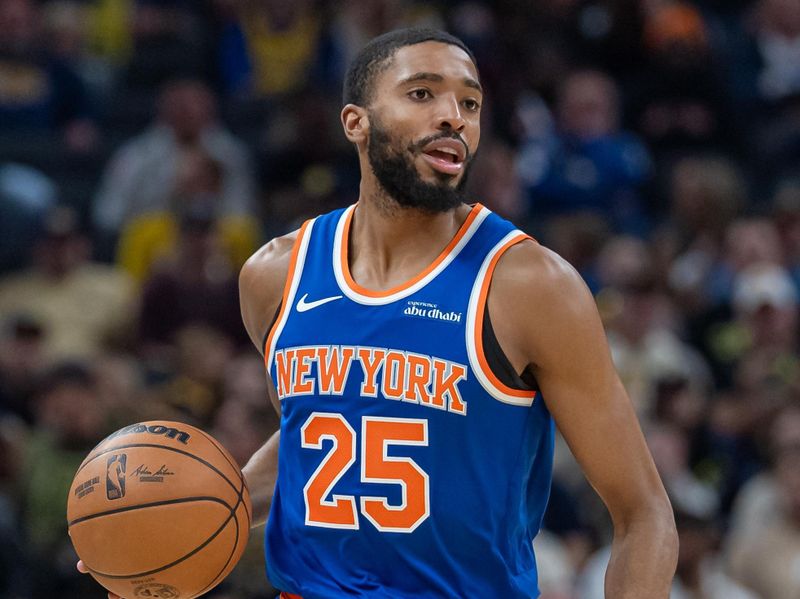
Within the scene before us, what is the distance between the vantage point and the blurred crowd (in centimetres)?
750

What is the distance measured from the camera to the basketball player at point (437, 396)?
3.58m

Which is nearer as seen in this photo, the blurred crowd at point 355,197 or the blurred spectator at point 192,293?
the blurred crowd at point 355,197

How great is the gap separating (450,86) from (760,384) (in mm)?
5077

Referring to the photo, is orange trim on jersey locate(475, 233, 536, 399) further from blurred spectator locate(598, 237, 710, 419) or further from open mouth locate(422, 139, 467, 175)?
blurred spectator locate(598, 237, 710, 419)

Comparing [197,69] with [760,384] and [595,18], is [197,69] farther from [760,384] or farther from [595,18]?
[760,384]

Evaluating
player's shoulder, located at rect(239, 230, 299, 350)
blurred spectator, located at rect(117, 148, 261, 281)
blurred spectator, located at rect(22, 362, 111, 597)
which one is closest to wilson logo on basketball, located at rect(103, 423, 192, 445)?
player's shoulder, located at rect(239, 230, 299, 350)

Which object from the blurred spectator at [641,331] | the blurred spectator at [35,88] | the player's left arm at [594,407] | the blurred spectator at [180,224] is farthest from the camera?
the blurred spectator at [35,88]

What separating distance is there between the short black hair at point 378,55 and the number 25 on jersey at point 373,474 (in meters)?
0.90

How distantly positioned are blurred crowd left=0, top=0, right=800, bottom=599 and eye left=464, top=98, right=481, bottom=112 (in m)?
2.85

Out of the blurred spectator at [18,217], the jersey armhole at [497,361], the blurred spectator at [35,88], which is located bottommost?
the jersey armhole at [497,361]

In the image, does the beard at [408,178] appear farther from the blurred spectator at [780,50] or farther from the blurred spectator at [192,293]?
the blurred spectator at [780,50]

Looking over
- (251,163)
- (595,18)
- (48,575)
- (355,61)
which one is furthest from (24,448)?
(595,18)

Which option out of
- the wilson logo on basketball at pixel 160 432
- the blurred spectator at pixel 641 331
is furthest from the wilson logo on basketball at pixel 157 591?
the blurred spectator at pixel 641 331

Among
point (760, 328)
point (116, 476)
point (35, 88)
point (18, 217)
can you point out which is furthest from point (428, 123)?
point (35, 88)
